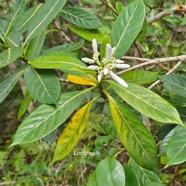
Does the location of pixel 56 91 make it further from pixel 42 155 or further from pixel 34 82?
pixel 42 155

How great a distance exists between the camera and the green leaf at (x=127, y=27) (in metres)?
0.85

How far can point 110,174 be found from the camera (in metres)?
0.76

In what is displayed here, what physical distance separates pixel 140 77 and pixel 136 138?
0.77 ft

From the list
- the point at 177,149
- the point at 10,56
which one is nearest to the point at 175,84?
the point at 177,149

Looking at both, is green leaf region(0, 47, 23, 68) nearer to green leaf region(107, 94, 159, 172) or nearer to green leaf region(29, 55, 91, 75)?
green leaf region(29, 55, 91, 75)

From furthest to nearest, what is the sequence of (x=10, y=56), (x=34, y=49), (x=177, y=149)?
1. (x=34, y=49)
2. (x=10, y=56)
3. (x=177, y=149)

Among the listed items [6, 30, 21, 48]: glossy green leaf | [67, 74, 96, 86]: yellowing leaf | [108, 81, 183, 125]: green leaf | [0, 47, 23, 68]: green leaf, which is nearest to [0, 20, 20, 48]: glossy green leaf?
[6, 30, 21, 48]: glossy green leaf

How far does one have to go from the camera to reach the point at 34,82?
0.84m

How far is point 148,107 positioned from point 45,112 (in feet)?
0.86

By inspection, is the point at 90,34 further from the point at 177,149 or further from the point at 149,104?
the point at 177,149

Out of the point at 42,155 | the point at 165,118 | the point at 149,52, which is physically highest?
the point at 165,118

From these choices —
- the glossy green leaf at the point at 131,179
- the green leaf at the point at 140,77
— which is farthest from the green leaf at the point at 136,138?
the green leaf at the point at 140,77

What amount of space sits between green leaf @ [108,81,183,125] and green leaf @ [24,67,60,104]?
6.1 inches

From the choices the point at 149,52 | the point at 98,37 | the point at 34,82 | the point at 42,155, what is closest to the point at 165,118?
the point at 34,82
